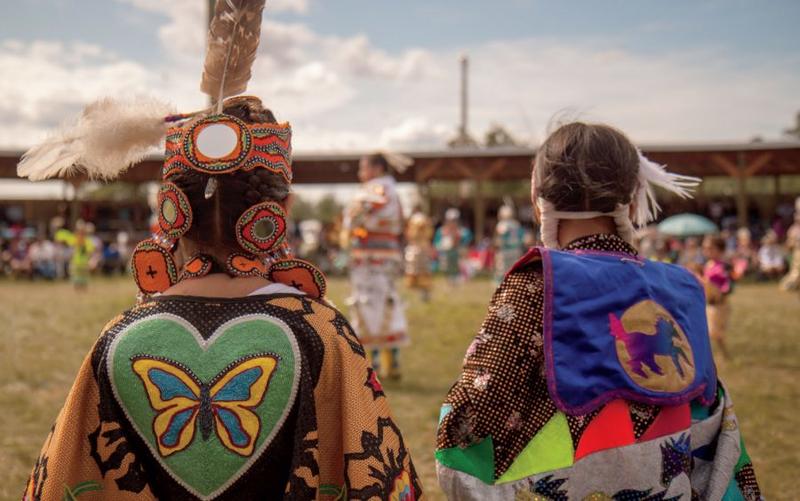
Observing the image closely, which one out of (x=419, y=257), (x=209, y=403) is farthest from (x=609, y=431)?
(x=419, y=257)

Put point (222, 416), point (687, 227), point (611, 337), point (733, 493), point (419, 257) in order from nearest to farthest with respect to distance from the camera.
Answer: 1. point (222, 416)
2. point (611, 337)
3. point (733, 493)
4. point (419, 257)
5. point (687, 227)

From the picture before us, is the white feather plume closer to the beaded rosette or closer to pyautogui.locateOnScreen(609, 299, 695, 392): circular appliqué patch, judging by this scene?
pyautogui.locateOnScreen(609, 299, 695, 392): circular appliqué patch

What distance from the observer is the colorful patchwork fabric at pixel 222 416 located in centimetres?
158

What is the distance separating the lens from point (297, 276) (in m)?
1.77

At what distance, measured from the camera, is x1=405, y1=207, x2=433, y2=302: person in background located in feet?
44.7

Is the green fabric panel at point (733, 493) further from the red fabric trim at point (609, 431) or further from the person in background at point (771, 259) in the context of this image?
the person in background at point (771, 259)

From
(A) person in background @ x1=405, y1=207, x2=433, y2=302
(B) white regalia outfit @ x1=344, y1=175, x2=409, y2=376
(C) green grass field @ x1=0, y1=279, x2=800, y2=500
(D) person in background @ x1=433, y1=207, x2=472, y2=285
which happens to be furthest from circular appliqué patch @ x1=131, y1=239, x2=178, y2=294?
(D) person in background @ x1=433, y1=207, x2=472, y2=285

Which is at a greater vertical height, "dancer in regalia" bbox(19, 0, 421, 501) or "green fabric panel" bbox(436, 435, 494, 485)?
"dancer in regalia" bbox(19, 0, 421, 501)

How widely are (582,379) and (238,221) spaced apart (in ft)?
2.86

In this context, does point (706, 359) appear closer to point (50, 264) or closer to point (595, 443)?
point (595, 443)

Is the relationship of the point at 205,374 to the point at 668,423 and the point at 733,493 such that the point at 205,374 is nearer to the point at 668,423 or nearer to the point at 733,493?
the point at 668,423

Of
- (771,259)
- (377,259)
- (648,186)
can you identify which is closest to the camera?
(648,186)

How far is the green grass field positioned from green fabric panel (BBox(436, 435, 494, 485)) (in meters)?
2.09

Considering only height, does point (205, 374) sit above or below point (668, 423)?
above
